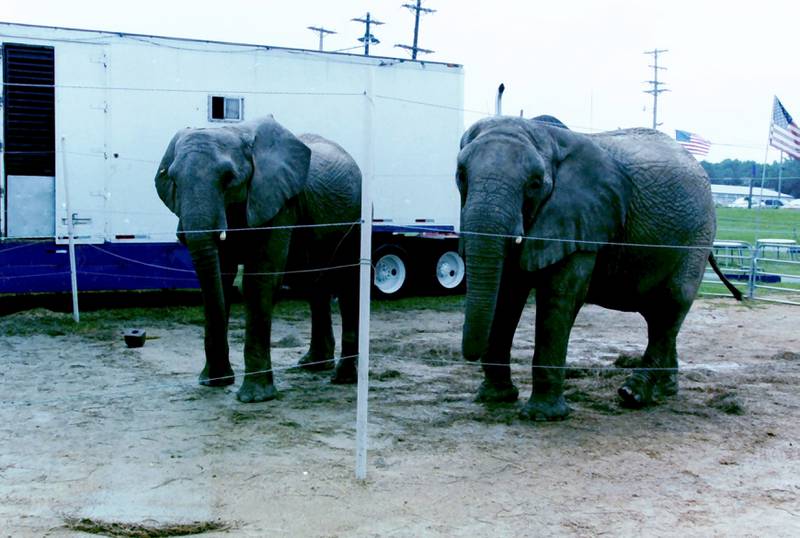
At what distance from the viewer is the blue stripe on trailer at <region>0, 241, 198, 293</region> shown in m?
13.5

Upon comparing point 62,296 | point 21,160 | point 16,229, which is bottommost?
point 62,296

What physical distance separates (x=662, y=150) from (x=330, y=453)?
4108 mm

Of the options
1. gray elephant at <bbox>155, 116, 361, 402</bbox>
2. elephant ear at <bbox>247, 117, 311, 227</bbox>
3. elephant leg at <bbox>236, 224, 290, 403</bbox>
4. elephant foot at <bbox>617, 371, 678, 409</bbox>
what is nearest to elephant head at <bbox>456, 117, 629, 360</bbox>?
Result: gray elephant at <bbox>155, 116, 361, 402</bbox>

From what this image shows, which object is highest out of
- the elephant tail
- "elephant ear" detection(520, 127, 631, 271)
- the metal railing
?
"elephant ear" detection(520, 127, 631, 271)

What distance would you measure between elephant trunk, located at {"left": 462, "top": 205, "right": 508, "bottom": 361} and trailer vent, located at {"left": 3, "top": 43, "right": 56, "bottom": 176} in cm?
854

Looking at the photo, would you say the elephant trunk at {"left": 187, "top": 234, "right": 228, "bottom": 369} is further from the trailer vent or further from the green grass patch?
the green grass patch

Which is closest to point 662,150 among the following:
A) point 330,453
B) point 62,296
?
point 330,453

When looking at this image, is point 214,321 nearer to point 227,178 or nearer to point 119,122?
point 227,178

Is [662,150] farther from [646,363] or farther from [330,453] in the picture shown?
[330,453]

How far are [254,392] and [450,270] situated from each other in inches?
392

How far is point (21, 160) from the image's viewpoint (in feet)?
44.4

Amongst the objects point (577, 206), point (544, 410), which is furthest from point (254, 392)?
point (577, 206)

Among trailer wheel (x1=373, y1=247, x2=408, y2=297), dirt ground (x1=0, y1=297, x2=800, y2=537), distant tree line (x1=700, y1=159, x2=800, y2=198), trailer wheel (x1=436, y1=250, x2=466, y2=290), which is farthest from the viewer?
distant tree line (x1=700, y1=159, x2=800, y2=198)

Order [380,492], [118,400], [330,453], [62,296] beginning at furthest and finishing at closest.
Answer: [62,296], [118,400], [330,453], [380,492]
